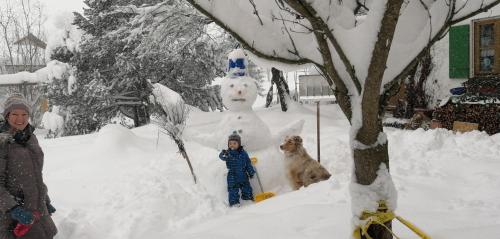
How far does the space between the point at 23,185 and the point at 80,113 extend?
12777 millimetres

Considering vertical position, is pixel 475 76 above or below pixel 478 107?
above

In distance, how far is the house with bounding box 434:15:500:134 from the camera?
8.46 m

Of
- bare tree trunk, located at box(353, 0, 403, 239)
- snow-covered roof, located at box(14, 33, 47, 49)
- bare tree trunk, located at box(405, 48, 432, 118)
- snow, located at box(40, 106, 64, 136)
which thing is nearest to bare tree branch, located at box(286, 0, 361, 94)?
bare tree trunk, located at box(353, 0, 403, 239)

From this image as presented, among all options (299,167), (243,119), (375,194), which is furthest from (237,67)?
(375,194)

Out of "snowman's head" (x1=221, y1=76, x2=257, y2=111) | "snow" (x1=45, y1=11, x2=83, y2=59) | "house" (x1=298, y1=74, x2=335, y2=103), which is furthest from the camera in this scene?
"house" (x1=298, y1=74, x2=335, y2=103)

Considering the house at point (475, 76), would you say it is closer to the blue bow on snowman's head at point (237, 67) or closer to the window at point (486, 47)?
the window at point (486, 47)

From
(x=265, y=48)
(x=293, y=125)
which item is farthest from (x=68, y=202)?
(x=265, y=48)

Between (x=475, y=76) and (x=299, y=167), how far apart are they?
665 cm

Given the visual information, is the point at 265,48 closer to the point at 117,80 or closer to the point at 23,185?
the point at 23,185

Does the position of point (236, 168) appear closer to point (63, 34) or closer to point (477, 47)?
point (477, 47)

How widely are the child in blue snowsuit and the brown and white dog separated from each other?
0.59 m

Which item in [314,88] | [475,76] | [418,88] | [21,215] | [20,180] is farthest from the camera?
[314,88]

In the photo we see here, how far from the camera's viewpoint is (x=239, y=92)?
6.48 metres

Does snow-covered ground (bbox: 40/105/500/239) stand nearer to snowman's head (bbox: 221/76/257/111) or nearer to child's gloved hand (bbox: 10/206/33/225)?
snowman's head (bbox: 221/76/257/111)
